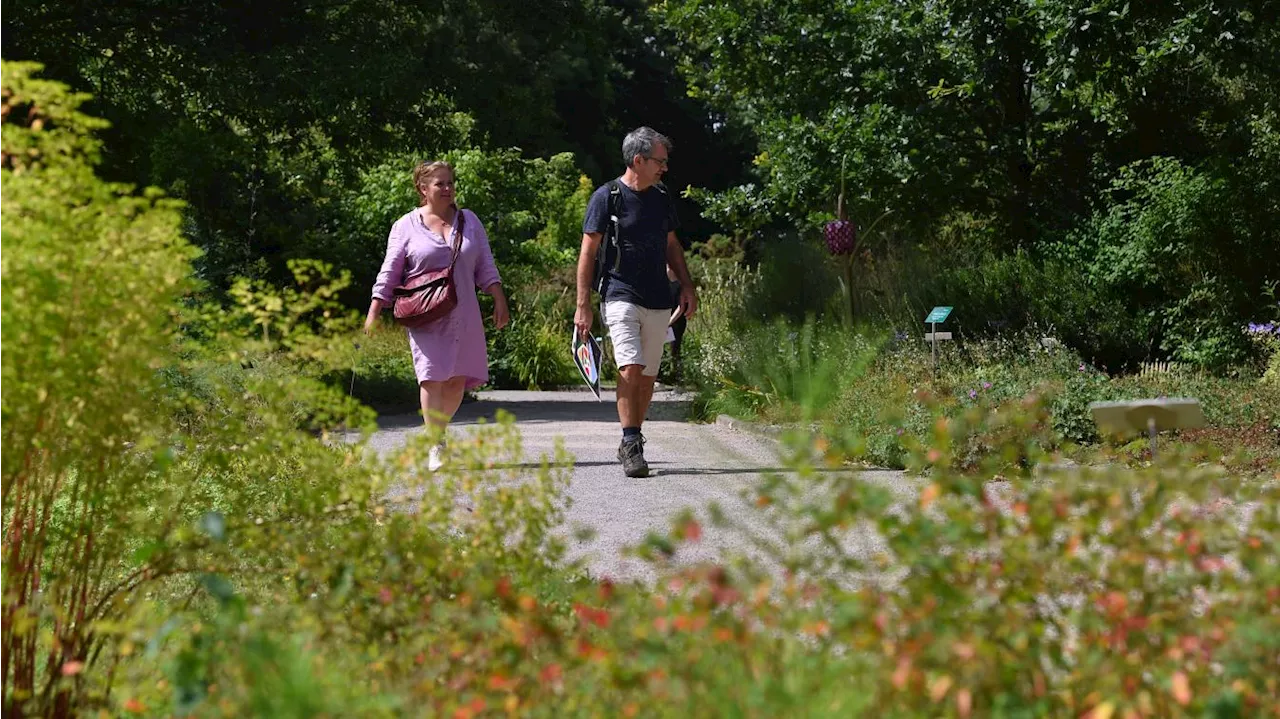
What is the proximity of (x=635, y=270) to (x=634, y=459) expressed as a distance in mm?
1123

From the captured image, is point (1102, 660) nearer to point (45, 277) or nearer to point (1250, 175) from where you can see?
point (45, 277)

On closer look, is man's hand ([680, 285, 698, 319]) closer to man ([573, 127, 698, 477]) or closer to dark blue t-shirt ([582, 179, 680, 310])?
man ([573, 127, 698, 477])

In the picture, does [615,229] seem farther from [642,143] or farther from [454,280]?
[454,280]

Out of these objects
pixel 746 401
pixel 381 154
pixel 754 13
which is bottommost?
pixel 746 401

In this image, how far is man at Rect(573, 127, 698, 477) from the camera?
9953mm

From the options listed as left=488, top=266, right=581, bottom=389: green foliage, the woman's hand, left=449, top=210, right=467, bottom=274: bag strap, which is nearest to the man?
left=449, top=210, right=467, bottom=274: bag strap

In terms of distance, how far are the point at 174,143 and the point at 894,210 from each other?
8.19 meters

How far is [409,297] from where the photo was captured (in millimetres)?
9469

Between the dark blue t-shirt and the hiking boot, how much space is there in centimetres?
82

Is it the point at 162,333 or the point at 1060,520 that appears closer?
the point at 1060,520

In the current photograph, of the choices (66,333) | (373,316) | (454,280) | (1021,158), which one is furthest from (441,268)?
(1021,158)

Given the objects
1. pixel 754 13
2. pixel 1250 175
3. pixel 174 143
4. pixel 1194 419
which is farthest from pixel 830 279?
pixel 1194 419

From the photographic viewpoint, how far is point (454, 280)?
9.43 m

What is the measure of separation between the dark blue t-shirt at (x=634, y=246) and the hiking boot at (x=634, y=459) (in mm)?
820
